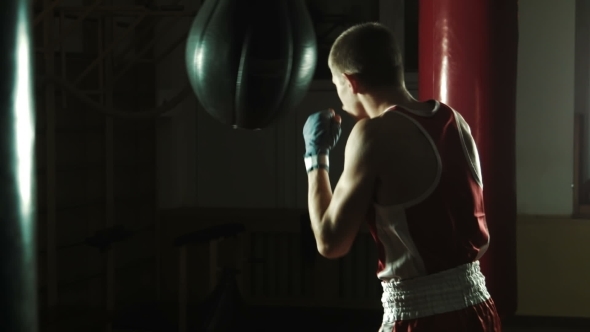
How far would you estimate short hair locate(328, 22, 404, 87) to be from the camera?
1.60 m

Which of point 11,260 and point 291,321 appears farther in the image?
point 291,321

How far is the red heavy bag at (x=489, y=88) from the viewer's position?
8.09 ft

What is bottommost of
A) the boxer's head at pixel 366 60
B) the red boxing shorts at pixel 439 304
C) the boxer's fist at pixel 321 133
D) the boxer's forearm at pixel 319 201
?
the red boxing shorts at pixel 439 304

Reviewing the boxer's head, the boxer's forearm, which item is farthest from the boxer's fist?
the boxer's head

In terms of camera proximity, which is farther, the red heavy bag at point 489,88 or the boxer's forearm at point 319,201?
the red heavy bag at point 489,88

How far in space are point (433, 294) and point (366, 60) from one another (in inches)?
19.8

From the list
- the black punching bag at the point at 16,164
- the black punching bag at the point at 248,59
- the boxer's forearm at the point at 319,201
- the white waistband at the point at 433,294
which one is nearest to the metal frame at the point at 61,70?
the black punching bag at the point at 248,59

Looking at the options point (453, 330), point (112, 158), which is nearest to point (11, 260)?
point (453, 330)

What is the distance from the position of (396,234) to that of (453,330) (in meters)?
0.24

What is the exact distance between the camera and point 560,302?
481cm

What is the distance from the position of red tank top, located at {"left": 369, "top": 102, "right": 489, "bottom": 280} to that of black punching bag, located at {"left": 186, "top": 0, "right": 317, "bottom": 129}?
0.28m

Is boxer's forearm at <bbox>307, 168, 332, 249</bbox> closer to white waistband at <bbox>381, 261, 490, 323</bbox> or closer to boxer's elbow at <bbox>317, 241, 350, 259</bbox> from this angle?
boxer's elbow at <bbox>317, 241, 350, 259</bbox>

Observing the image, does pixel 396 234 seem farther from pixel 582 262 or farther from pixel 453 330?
pixel 582 262

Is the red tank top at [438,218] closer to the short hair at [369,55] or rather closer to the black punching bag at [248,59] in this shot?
the short hair at [369,55]
